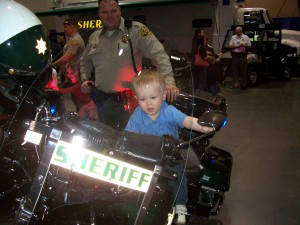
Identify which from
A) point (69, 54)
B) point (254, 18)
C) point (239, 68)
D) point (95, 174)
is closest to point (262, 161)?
point (69, 54)

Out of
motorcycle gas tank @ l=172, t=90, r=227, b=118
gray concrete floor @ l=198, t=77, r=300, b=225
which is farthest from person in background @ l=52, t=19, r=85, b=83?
gray concrete floor @ l=198, t=77, r=300, b=225

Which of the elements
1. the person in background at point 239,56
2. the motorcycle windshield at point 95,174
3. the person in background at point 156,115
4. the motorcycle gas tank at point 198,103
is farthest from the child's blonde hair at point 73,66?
the person in background at point 239,56

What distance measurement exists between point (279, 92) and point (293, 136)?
4.35m

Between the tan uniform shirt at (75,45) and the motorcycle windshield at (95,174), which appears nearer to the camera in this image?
the motorcycle windshield at (95,174)

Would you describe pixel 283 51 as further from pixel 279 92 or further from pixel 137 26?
pixel 137 26

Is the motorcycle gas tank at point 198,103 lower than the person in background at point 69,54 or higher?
lower

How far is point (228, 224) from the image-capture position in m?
3.52

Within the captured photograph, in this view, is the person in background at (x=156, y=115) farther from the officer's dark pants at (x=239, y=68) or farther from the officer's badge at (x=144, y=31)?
the officer's dark pants at (x=239, y=68)

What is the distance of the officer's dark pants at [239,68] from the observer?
1072cm

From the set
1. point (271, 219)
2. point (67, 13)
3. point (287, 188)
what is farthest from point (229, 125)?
point (67, 13)

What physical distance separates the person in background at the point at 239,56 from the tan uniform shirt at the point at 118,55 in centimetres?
793

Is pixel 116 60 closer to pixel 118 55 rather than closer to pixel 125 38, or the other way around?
pixel 118 55

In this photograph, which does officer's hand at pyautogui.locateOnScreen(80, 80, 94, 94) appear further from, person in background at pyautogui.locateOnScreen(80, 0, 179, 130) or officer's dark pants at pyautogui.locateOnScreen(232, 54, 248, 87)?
officer's dark pants at pyautogui.locateOnScreen(232, 54, 248, 87)

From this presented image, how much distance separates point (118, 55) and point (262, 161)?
2.72 metres
